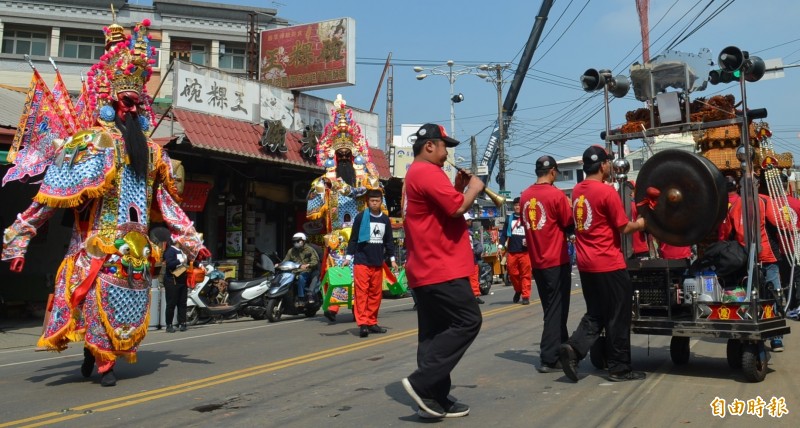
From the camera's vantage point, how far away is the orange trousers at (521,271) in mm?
13453

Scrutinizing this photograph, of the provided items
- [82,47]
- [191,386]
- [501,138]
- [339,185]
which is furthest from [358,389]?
[82,47]

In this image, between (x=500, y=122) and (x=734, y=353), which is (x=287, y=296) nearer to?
(x=734, y=353)

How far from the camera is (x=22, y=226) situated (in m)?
6.31

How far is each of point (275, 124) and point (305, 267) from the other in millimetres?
5922

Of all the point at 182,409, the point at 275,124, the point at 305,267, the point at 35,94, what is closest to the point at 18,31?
the point at 275,124

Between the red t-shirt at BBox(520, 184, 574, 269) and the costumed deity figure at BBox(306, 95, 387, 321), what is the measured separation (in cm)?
549

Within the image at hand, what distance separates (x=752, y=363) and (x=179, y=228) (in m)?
5.29

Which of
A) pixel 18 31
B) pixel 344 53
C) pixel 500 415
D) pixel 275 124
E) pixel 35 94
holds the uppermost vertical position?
pixel 18 31

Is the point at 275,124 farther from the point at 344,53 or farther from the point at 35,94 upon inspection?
the point at 35,94

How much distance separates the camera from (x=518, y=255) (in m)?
13.5

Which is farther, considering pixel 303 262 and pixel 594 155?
pixel 303 262

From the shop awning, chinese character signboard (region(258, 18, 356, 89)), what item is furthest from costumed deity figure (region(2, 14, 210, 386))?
chinese character signboard (region(258, 18, 356, 89))

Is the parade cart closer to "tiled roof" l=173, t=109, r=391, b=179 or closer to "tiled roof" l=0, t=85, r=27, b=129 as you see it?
"tiled roof" l=0, t=85, r=27, b=129

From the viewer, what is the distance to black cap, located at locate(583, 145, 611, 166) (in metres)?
6.23
